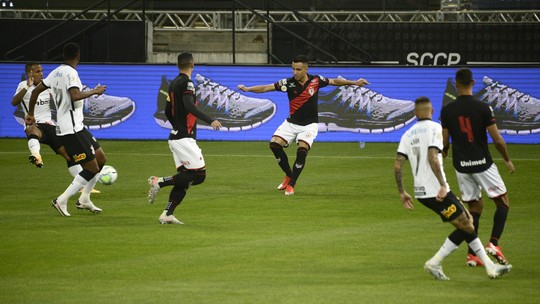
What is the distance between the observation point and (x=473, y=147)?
37.0ft

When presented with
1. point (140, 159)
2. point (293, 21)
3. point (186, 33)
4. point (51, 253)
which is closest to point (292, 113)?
point (140, 159)

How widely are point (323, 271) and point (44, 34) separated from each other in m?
21.0

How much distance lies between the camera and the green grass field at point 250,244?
32.4 feet

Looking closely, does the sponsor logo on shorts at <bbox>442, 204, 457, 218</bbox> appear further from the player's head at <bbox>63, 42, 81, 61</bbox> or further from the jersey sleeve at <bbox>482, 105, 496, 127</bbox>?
→ the player's head at <bbox>63, 42, 81, 61</bbox>

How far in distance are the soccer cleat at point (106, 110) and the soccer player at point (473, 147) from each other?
1756cm

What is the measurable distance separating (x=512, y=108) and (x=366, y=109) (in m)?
3.73

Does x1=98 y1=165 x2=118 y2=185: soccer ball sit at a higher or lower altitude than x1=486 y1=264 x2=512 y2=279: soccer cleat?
lower

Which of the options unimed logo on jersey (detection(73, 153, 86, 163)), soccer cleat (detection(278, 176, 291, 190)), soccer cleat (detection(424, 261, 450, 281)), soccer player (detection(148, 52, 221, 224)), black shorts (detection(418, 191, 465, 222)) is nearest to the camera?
soccer cleat (detection(424, 261, 450, 281))

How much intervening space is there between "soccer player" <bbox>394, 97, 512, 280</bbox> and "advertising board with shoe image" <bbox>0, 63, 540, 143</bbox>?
16.0 m

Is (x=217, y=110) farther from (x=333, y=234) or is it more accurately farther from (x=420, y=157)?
(x=420, y=157)

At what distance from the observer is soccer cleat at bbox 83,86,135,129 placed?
28.0 meters

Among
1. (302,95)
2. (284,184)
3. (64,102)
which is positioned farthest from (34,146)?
(302,95)

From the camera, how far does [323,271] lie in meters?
10.9

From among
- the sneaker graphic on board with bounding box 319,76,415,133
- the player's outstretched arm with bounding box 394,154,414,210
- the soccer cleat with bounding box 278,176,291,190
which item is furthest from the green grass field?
the sneaker graphic on board with bounding box 319,76,415,133
